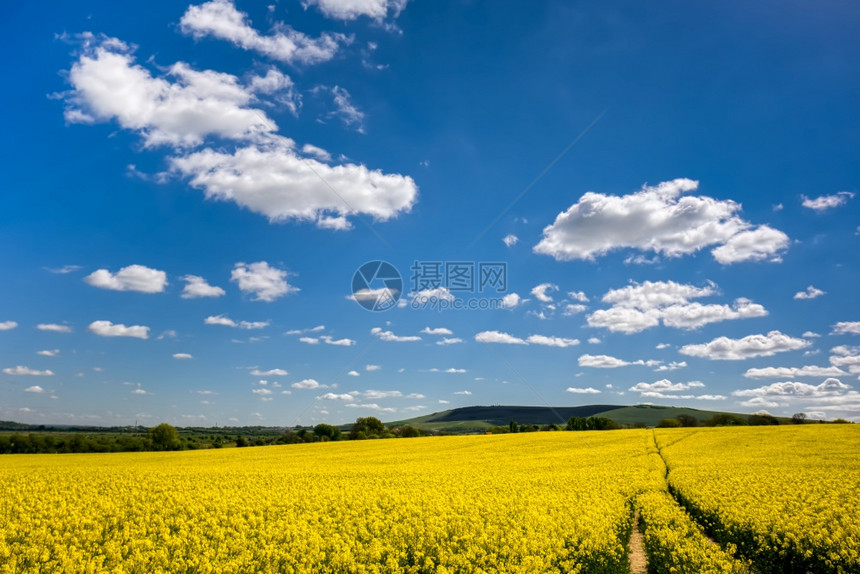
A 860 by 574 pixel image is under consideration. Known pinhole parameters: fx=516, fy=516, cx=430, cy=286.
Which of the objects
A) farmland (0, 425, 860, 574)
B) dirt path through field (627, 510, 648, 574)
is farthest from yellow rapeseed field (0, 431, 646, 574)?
dirt path through field (627, 510, 648, 574)

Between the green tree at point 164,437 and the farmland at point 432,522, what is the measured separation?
184 feet

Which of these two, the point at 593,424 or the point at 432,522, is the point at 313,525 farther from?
the point at 593,424

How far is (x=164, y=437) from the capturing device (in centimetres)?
7869

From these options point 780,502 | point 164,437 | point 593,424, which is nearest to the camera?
point 780,502

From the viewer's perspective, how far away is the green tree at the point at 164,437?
7762 cm

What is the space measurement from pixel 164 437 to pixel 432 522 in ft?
257

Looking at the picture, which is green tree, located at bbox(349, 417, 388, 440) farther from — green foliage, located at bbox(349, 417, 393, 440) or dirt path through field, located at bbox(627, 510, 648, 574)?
dirt path through field, located at bbox(627, 510, 648, 574)

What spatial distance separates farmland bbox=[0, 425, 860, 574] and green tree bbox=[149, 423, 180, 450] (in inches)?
2210

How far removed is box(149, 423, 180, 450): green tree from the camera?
7762cm

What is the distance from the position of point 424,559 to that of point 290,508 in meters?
6.33

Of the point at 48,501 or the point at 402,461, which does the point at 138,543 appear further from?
the point at 402,461

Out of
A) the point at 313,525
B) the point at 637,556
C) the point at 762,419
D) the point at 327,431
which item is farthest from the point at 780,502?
the point at 762,419

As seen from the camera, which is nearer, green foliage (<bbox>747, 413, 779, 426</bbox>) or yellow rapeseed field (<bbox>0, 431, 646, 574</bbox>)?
yellow rapeseed field (<bbox>0, 431, 646, 574</bbox>)

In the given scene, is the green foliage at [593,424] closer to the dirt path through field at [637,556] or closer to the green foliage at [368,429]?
the green foliage at [368,429]
